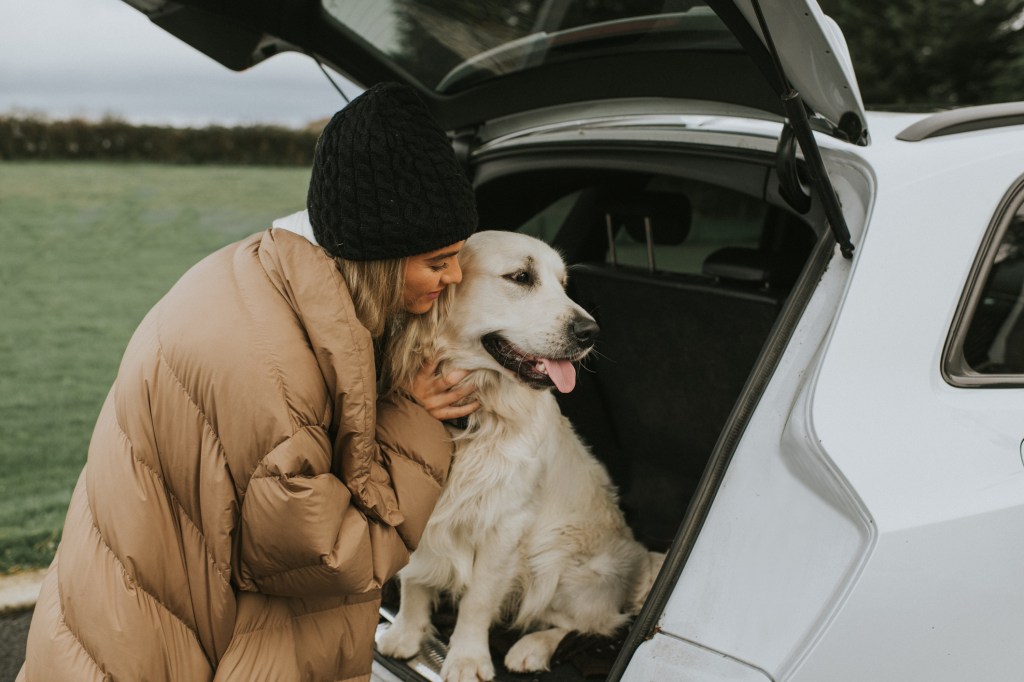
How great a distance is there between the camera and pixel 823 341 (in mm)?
1438

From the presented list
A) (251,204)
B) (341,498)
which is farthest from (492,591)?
(251,204)

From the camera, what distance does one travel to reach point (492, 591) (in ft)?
7.75

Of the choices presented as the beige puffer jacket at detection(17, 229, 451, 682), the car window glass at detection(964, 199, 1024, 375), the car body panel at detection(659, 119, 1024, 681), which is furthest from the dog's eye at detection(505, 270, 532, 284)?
the car window glass at detection(964, 199, 1024, 375)

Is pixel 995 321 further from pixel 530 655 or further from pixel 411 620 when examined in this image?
pixel 411 620

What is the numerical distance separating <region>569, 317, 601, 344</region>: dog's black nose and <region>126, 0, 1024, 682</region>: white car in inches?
18.2

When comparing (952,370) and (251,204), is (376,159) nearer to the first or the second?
(952,370)

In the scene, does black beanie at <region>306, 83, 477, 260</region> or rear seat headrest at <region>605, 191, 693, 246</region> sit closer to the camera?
black beanie at <region>306, 83, 477, 260</region>

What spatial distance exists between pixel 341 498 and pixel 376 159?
59 cm

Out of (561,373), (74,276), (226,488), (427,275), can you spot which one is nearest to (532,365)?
(561,373)

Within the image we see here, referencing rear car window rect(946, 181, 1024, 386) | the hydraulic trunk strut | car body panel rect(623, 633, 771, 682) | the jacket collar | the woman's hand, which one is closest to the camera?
car body panel rect(623, 633, 771, 682)

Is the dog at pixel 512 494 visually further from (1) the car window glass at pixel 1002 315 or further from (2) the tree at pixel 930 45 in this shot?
(2) the tree at pixel 930 45

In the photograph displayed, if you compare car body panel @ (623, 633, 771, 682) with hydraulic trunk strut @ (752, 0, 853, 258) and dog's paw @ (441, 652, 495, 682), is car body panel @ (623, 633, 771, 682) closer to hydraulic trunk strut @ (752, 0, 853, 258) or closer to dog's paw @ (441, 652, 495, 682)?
hydraulic trunk strut @ (752, 0, 853, 258)

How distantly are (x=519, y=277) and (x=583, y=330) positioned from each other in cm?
24

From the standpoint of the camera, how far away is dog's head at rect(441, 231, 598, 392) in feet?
Answer: 7.45
